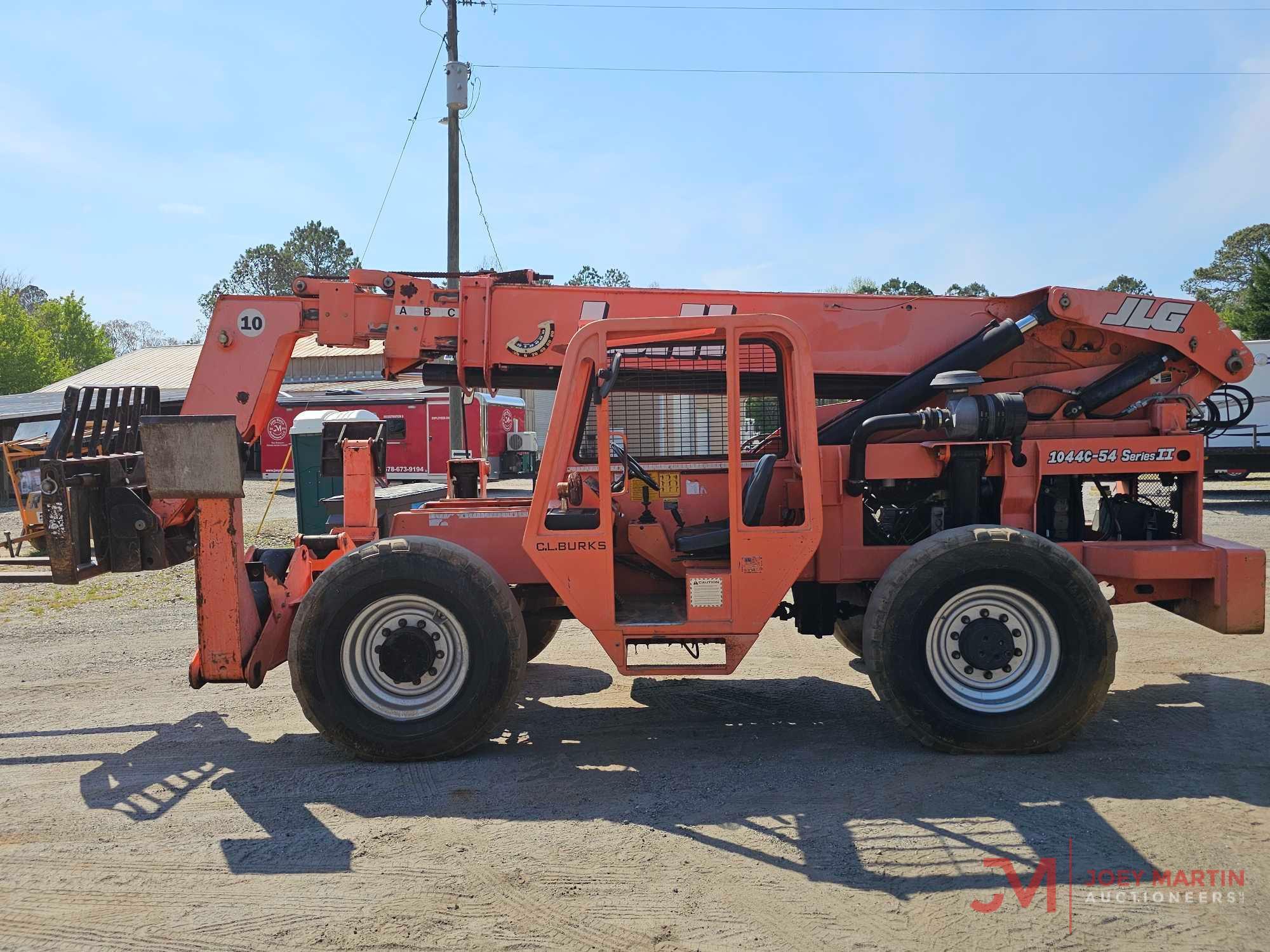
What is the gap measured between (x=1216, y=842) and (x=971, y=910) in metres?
1.35

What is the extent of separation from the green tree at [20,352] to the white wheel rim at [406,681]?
59.7 m

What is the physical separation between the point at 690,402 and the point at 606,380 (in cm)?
119

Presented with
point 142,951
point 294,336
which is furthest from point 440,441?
point 142,951

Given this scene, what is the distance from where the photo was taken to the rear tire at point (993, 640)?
516cm

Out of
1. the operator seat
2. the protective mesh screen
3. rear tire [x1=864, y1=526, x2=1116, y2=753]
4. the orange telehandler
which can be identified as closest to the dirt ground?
rear tire [x1=864, y1=526, x2=1116, y2=753]

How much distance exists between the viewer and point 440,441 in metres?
27.5

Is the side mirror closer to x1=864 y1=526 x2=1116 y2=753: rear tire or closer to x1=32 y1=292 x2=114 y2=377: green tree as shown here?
x1=864 y1=526 x2=1116 y2=753: rear tire

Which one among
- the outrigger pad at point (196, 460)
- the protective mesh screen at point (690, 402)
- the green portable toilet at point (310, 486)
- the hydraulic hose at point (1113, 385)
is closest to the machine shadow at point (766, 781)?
the outrigger pad at point (196, 460)

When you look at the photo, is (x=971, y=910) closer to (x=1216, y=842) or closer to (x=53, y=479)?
(x=1216, y=842)

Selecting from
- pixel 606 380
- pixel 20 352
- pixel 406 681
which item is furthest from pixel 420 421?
pixel 20 352

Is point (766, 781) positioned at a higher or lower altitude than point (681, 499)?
lower

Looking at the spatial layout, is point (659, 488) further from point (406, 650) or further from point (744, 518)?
point (406, 650)

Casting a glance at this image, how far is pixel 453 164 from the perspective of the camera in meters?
19.2

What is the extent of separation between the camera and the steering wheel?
227 inches
